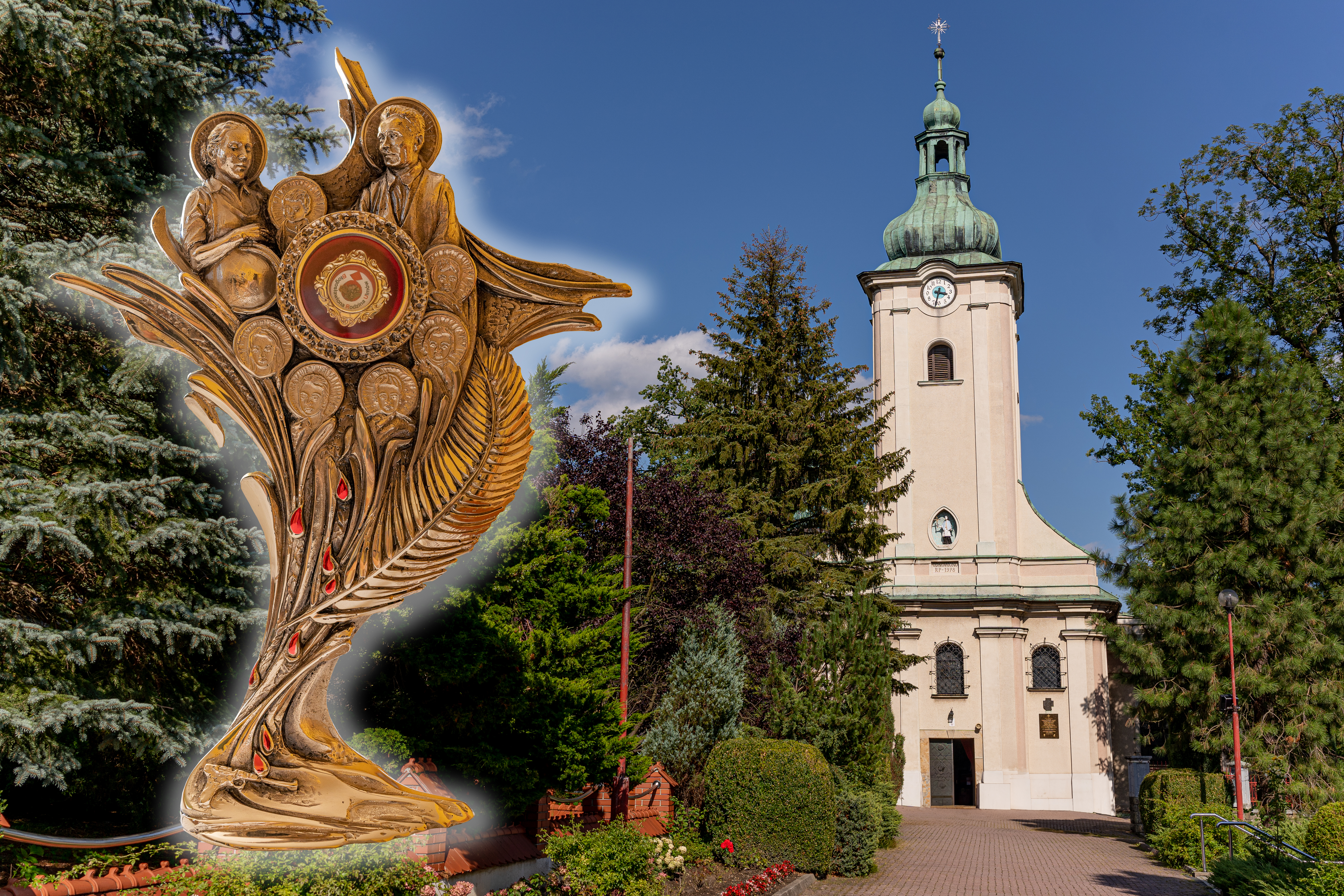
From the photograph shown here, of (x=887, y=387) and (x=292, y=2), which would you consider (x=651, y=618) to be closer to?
(x=292, y=2)

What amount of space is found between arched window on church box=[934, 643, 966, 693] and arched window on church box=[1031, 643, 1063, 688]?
2.22m

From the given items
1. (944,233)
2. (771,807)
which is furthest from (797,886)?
(944,233)

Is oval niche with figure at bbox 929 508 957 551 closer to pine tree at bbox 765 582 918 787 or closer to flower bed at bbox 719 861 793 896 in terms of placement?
pine tree at bbox 765 582 918 787

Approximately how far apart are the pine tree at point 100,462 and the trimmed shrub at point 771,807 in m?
7.99

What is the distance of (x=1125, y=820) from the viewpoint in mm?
31219

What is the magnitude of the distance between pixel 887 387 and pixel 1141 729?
13.7m

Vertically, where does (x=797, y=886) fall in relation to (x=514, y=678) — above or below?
below

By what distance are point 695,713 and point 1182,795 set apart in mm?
10803

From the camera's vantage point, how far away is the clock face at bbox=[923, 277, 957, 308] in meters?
38.4

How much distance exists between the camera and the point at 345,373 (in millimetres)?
8758

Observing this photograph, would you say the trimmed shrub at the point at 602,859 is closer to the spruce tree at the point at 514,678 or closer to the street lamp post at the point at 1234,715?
the spruce tree at the point at 514,678

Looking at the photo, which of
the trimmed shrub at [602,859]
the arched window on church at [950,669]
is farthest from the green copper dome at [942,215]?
the trimmed shrub at [602,859]

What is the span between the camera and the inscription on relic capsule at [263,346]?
852 centimetres

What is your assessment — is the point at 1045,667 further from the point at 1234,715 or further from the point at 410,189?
the point at 410,189
